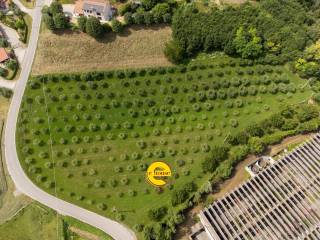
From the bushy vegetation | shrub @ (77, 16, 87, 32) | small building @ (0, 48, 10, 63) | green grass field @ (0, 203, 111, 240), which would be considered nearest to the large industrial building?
green grass field @ (0, 203, 111, 240)

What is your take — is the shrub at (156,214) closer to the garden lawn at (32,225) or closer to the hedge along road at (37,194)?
the hedge along road at (37,194)

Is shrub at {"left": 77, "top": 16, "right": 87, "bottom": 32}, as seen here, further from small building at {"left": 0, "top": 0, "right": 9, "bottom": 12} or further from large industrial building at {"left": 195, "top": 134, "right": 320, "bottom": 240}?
large industrial building at {"left": 195, "top": 134, "right": 320, "bottom": 240}

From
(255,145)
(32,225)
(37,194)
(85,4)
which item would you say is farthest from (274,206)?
(85,4)

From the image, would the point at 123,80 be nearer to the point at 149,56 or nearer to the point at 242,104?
the point at 149,56

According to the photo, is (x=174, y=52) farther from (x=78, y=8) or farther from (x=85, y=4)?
(x=78, y=8)

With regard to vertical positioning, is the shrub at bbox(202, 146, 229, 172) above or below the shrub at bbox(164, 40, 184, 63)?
below

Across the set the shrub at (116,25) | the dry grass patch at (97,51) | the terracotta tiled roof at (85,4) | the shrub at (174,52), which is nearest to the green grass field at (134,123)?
the shrub at (174,52)

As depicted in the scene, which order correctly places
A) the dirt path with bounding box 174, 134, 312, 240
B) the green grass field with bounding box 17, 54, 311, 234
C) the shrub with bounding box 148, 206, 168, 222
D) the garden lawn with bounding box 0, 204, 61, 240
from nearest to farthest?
the garden lawn with bounding box 0, 204, 61, 240 → the shrub with bounding box 148, 206, 168, 222 → the dirt path with bounding box 174, 134, 312, 240 → the green grass field with bounding box 17, 54, 311, 234
